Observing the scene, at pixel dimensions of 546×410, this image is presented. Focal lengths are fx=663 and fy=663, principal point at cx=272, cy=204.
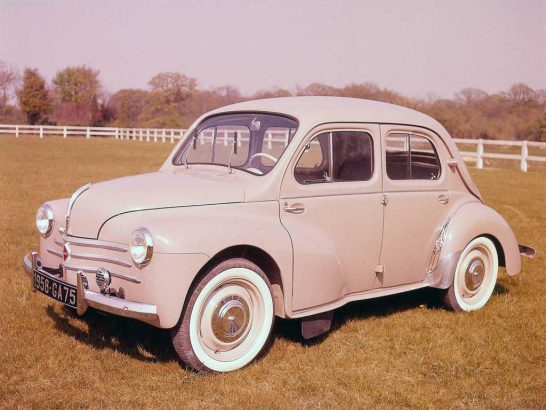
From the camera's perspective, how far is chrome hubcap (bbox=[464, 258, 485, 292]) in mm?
6094

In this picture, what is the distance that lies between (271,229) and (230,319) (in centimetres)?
68

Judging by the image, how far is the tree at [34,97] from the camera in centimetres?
6850

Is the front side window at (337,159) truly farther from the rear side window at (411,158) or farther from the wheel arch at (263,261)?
the wheel arch at (263,261)

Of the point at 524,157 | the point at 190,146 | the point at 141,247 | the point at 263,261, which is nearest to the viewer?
the point at 141,247

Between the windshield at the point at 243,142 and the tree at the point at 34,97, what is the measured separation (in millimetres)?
68017

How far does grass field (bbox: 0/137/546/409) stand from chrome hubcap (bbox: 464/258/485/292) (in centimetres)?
26

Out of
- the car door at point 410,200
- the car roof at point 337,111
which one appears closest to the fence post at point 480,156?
the car roof at point 337,111

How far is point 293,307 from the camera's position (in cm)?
473

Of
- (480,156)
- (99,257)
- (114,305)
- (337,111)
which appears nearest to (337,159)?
(337,111)

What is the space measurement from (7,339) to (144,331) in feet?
3.32

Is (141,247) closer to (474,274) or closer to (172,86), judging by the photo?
(474,274)

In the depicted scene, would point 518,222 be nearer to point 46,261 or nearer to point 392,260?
point 392,260

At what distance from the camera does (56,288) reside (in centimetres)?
461

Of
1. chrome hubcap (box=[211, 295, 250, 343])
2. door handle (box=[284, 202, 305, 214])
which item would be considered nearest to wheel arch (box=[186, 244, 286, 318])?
chrome hubcap (box=[211, 295, 250, 343])
